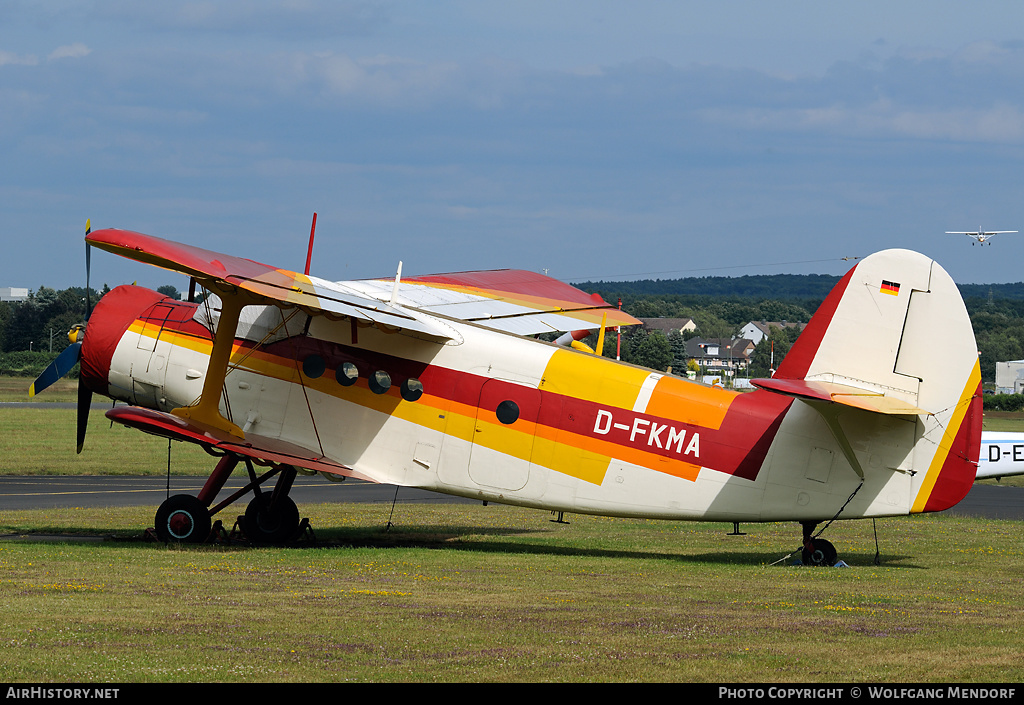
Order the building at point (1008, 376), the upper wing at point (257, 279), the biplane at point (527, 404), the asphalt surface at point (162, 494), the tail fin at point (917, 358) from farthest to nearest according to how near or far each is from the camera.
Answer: the building at point (1008, 376) < the asphalt surface at point (162, 494) < the biplane at point (527, 404) < the tail fin at point (917, 358) < the upper wing at point (257, 279)

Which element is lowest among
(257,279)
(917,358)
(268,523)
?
(268,523)

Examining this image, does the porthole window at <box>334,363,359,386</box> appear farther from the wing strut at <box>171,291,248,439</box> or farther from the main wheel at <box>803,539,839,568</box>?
the main wheel at <box>803,539,839,568</box>

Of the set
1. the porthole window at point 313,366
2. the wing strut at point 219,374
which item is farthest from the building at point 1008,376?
the wing strut at point 219,374

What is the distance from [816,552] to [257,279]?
7980 millimetres

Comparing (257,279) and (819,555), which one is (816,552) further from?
(257,279)

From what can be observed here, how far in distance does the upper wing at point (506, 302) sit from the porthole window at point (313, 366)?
1421 mm

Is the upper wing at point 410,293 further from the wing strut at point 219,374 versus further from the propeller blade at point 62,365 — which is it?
the propeller blade at point 62,365

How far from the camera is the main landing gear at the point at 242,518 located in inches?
608

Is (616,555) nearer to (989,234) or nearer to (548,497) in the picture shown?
(548,497)

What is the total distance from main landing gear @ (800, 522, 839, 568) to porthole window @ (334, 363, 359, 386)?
6314mm

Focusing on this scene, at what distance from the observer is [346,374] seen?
15.4m

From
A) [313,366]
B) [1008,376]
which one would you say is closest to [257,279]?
[313,366]

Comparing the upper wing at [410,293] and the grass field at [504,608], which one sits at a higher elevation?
the upper wing at [410,293]
